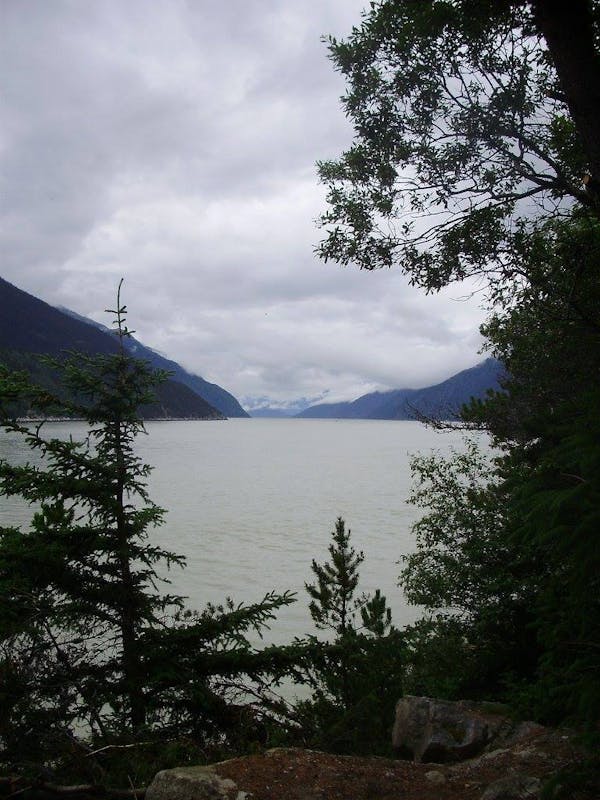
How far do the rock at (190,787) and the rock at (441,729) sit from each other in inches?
187

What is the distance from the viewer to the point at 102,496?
27.4 feet

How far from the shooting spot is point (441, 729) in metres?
8.98

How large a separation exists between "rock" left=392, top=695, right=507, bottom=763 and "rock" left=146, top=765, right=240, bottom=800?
4749 millimetres

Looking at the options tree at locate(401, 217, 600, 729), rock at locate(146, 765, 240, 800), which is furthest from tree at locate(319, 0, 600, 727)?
rock at locate(146, 765, 240, 800)

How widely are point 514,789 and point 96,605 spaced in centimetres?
645

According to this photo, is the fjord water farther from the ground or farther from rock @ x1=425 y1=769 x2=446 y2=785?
rock @ x1=425 y1=769 x2=446 y2=785

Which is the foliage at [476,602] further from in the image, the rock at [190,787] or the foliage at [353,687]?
the rock at [190,787]

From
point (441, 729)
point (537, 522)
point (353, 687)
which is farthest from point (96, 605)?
point (537, 522)

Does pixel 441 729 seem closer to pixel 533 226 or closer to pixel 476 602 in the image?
pixel 476 602

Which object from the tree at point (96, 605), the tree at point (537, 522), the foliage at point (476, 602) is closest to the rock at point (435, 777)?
the tree at point (537, 522)

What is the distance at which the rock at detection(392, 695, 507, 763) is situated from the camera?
856 cm

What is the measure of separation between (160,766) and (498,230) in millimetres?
8757

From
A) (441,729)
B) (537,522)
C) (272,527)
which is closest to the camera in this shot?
(537,522)

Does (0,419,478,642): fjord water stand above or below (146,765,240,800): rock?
below
